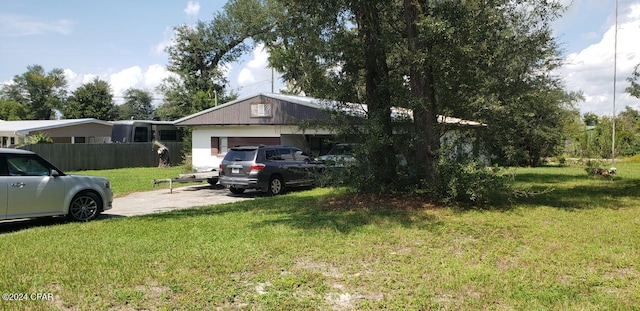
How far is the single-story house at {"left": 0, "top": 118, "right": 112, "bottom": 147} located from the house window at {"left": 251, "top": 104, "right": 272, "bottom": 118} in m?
15.6

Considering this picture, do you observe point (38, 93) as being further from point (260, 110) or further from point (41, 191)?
point (41, 191)

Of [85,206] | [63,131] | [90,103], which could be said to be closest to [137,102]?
[90,103]

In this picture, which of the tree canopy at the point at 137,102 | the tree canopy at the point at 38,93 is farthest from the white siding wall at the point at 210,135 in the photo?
the tree canopy at the point at 137,102

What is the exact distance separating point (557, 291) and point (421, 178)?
6.08 meters

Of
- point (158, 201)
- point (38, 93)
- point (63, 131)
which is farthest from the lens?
point (38, 93)

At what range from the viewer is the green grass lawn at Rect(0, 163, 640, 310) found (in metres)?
4.59

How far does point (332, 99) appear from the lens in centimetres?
1111

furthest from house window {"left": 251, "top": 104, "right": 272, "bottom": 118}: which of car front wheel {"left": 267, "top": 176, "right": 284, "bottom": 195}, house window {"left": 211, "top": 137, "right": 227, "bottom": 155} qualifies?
car front wheel {"left": 267, "top": 176, "right": 284, "bottom": 195}

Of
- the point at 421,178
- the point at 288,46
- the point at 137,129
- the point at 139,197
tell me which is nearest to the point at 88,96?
the point at 137,129

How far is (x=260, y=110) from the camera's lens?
2273 cm

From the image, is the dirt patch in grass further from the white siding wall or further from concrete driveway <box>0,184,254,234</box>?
the white siding wall

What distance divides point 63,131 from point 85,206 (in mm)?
25040

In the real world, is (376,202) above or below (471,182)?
below

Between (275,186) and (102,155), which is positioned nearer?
(275,186)
